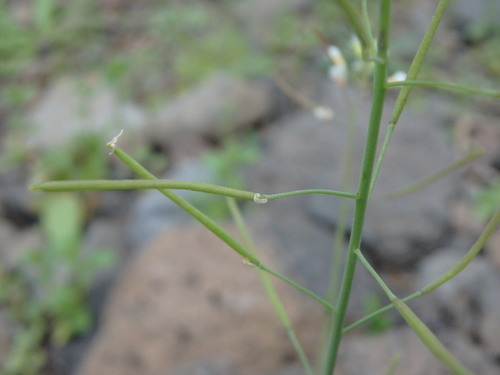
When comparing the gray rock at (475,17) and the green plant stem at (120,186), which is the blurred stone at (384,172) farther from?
the green plant stem at (120,186)

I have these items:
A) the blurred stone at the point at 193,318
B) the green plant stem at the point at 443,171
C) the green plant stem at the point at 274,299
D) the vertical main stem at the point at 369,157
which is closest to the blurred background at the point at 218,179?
the blurred stone at the point at 193,318

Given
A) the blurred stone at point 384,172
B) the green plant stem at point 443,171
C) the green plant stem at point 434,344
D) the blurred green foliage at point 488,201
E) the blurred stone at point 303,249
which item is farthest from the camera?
the blurred stone at point 384,172

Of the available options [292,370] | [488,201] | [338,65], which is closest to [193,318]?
[292,370]

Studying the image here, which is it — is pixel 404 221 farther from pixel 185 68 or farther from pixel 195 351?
pixel 185 68

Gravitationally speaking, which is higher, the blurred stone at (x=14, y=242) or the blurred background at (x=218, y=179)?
the blurred background at (x=218, y=179)

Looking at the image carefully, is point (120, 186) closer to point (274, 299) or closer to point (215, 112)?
point (274, 299)

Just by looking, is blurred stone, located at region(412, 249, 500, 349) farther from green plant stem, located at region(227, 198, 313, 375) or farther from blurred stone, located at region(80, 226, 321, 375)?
green plant stem, located at region(227, 198, 313, 375)
